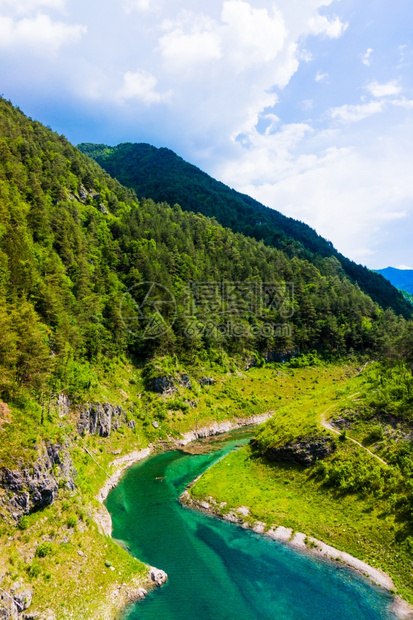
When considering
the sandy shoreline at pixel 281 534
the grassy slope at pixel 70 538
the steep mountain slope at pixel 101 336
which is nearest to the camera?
the grassy slope at pixel 70 538

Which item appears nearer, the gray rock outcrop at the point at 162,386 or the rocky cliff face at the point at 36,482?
the rocky cliff face at the point at 36,482

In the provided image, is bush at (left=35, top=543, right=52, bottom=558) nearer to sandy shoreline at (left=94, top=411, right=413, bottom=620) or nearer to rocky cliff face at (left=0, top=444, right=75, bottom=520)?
rocky cliff face at (left=0, top=444, right=75, bottom=520)

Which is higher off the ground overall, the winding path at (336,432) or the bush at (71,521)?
the winding path at (336,432)

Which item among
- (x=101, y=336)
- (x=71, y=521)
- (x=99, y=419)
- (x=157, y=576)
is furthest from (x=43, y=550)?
(x=101, y=336)

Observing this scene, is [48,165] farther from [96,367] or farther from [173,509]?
[173,509]

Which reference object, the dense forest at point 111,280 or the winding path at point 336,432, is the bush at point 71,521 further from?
the winding path at point 336,432

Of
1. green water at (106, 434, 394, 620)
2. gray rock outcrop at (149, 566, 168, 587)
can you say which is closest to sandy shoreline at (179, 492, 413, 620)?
green water at (106, 434, 394, 620)

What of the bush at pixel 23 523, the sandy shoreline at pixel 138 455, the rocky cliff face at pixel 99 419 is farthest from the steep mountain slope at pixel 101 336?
the sandy shoreline at pixel 138 455

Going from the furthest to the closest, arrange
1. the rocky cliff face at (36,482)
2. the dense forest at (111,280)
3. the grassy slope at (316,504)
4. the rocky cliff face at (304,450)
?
the dense forest at (111,280) → the rocky cliff face at (304,450) → the grassy slope at (316,504) → the rocky cliff face at (36,482)
